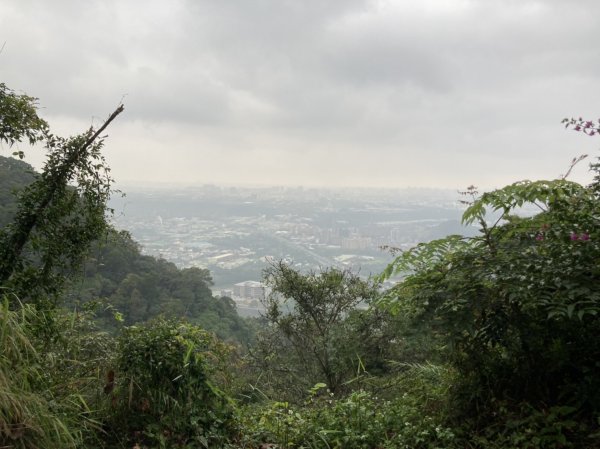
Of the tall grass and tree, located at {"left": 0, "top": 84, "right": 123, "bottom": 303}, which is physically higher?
tree, located at {"left": 0, "top": 84, "right": 123, "bottom": 303}

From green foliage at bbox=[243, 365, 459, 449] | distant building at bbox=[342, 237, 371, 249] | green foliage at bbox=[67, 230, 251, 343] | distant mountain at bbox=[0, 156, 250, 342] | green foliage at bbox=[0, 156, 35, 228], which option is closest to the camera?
green foliage at bbox=[243, 365, 459, 449]

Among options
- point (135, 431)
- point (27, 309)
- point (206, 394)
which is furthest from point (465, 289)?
point (27, 309)

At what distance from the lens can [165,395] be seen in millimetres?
3094

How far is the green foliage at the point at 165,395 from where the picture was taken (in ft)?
9.89

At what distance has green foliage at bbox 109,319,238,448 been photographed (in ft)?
9.89

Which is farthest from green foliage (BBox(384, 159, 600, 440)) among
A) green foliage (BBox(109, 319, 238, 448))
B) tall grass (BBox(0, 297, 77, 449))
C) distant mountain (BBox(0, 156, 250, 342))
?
distant mountain (BBox(0, 156, 250, 342))

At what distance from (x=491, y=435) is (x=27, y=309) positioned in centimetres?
337

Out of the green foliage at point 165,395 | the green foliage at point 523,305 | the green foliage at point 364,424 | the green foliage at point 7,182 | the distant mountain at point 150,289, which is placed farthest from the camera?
the distant mountain at point 150,289

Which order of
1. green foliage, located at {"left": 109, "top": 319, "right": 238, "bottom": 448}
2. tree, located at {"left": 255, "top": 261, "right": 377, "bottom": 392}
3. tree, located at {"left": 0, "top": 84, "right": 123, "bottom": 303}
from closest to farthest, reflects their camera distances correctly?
green foliage, located at {"left": 109, "top": 319, "right": 238, "bottom": 448}, tree, located at {"left": 0, "top": 84, "right": 123, "bottom": 303}, tree, located at {"left": 255, "top": 261, "right": 377, "bottom": 392}

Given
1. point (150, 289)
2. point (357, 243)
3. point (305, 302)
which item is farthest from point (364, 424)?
point (357, 243)

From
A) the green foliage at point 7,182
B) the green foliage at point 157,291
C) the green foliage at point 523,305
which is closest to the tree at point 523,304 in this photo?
the green foliage at point 523,305

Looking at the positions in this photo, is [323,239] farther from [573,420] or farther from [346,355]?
[573,420]

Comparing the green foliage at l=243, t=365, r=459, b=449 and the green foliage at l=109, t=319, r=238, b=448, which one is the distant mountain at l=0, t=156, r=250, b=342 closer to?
the green foliage at l=109, t=319, r=238, b=448

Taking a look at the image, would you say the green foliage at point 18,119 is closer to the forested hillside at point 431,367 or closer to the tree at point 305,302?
the forested hillside at point 431,367
